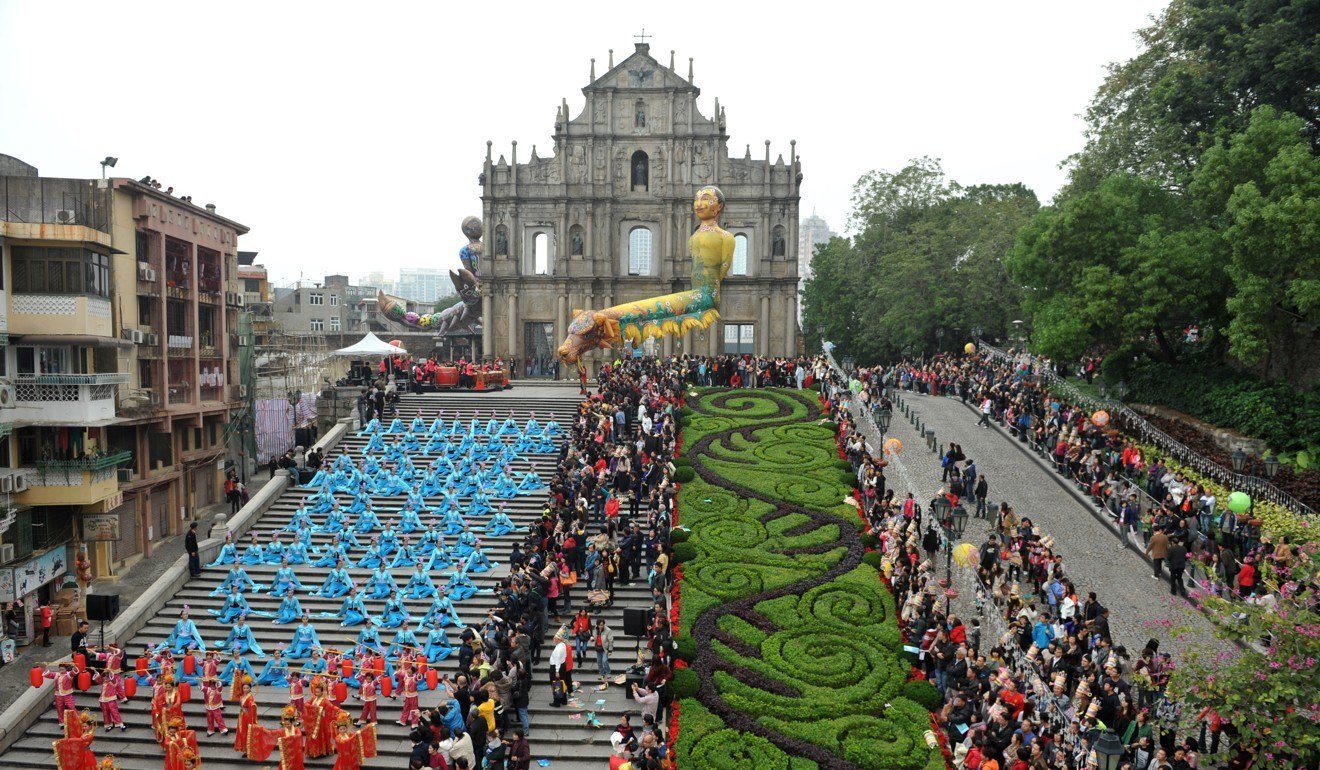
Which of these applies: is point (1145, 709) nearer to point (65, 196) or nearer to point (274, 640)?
point (274, 640)

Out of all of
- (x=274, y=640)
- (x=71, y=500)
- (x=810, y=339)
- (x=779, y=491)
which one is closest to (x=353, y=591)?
(x=274, y=640)

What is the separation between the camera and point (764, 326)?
54.2 meters

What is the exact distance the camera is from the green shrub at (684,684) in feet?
63.2

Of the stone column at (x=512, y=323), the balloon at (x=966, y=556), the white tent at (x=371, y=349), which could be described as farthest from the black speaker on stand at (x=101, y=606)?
the stone column at (x=512, y=323)

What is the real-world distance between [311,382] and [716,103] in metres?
25.1

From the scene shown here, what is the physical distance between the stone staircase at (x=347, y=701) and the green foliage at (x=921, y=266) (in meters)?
28.2

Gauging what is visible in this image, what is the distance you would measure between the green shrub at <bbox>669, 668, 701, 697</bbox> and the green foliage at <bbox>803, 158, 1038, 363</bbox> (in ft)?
113

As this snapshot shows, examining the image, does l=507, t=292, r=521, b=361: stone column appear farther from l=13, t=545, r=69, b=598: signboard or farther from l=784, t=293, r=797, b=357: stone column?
l=13, t=545, r=69, b=598: signboard

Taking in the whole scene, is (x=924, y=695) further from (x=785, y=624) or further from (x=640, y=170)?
(x=640, y=170)

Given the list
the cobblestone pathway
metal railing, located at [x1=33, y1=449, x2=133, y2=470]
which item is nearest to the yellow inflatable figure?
the cobblestone pathway

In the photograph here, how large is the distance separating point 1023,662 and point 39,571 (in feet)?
74.8

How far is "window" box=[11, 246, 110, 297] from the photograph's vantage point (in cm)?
2625

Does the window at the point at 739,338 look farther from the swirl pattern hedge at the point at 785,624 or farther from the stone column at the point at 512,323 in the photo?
the swirl pattern hedge at the point at 785,624

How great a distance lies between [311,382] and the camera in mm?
48188
